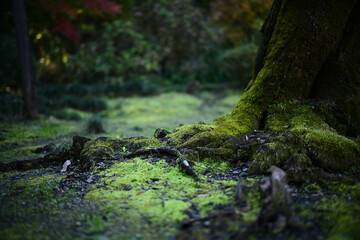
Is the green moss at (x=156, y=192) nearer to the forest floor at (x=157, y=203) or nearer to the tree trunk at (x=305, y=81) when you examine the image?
the forest floor at (x=157, y=203)

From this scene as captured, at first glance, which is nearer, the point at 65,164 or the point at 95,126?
the point at 65,164

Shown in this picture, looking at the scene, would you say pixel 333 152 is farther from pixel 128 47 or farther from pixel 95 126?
pixel 128 47

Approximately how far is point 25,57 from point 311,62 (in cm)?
595

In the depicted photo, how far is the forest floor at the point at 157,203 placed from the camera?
1.57m

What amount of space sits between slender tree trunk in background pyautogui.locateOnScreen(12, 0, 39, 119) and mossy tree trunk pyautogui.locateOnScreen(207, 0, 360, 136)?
5.16 metres

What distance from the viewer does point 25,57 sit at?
5.95 metres

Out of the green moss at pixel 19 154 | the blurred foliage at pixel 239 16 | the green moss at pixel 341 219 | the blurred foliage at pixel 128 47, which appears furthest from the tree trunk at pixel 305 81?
the blurred foliage at pixel 239 16

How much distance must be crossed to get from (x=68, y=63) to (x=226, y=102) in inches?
248

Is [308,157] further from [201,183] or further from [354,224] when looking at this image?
[201,183]

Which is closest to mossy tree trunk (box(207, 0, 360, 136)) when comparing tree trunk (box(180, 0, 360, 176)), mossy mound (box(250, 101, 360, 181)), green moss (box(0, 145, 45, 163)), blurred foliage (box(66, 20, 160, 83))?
tree trunk (box(180, 0, 360, 176))

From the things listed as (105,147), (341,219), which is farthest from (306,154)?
(105,147)

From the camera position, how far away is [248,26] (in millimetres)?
12023

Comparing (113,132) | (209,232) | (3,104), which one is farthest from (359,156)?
(3,104)

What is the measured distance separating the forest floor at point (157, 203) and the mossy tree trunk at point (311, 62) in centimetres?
88
